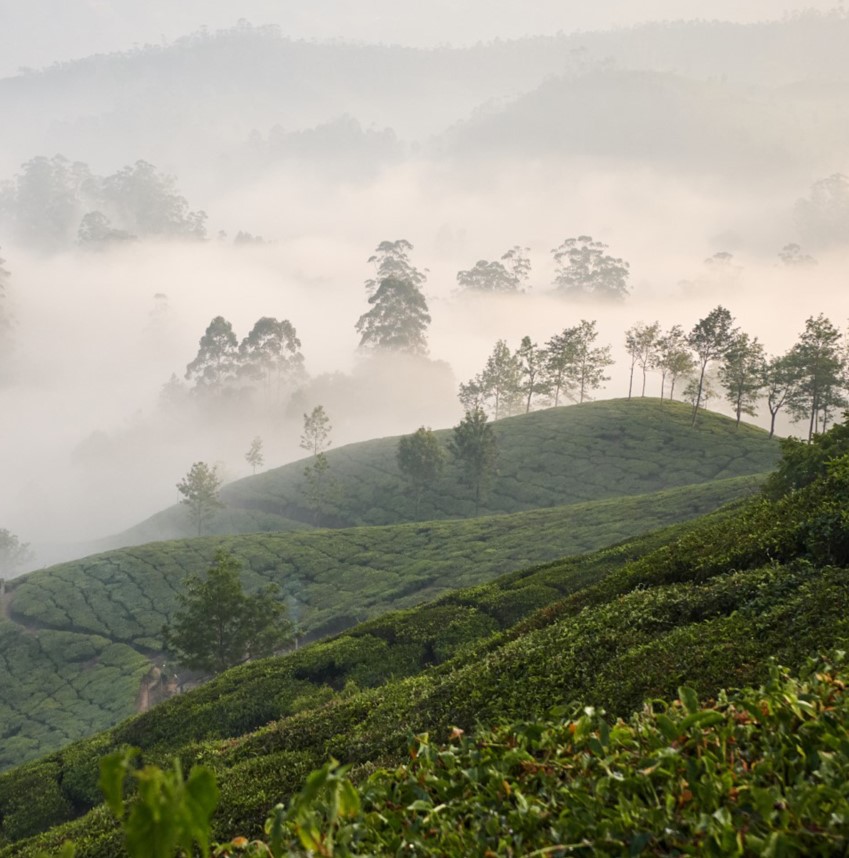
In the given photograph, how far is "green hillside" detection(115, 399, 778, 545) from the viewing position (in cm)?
7931

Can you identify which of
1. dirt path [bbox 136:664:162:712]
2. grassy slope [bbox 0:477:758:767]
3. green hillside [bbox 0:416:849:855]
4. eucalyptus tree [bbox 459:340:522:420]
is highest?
eucalyptus tree [bbox 459:340:522:420]

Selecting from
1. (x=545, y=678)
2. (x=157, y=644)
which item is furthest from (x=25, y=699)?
(x=545, y=678)

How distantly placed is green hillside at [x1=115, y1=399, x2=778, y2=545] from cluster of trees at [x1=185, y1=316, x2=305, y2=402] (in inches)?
2218

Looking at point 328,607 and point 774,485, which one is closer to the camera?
point 774,485

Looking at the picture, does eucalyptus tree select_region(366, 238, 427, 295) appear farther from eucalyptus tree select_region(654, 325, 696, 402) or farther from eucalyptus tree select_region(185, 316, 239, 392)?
eucalyptus tree select_region(654, 325, 696, 402)

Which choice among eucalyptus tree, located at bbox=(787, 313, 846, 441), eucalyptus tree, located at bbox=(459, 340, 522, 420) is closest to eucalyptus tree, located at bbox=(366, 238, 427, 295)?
eucalyptus tree, located at bbox=(459, 340, 522, 420)

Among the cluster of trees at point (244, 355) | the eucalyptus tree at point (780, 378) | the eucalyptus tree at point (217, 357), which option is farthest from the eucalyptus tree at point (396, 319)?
the eucalyptus tree at point (780, 378)

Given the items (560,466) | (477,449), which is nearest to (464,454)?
(477,449)

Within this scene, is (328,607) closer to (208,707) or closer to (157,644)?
(157,644)

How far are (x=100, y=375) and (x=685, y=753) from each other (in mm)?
220020

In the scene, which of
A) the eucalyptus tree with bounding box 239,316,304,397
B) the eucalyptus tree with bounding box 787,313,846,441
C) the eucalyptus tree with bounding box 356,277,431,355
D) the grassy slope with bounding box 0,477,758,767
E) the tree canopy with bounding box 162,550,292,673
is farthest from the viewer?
the eucalyptus tree with bounding box 356,277,431,355

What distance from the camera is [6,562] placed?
119562mm

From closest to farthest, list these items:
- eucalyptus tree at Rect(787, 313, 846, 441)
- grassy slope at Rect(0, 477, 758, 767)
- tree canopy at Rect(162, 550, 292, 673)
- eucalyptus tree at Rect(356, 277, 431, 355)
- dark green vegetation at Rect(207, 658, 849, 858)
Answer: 1. dark green vegetation at Rect(207, 658, 849, 858)
2. tree canopy at Rect(162, 550, 292, 673)
3. grassy slope at Rect(0, 477, 758, 767)
4. eucalyptus tree at Rect(787, 313, 846, 441)
5. eucalyptus tree at Rect(356, 277, 431, 355)

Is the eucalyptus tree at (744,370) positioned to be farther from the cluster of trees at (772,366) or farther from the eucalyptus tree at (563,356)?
the eucalyptus tree at (563,356)
